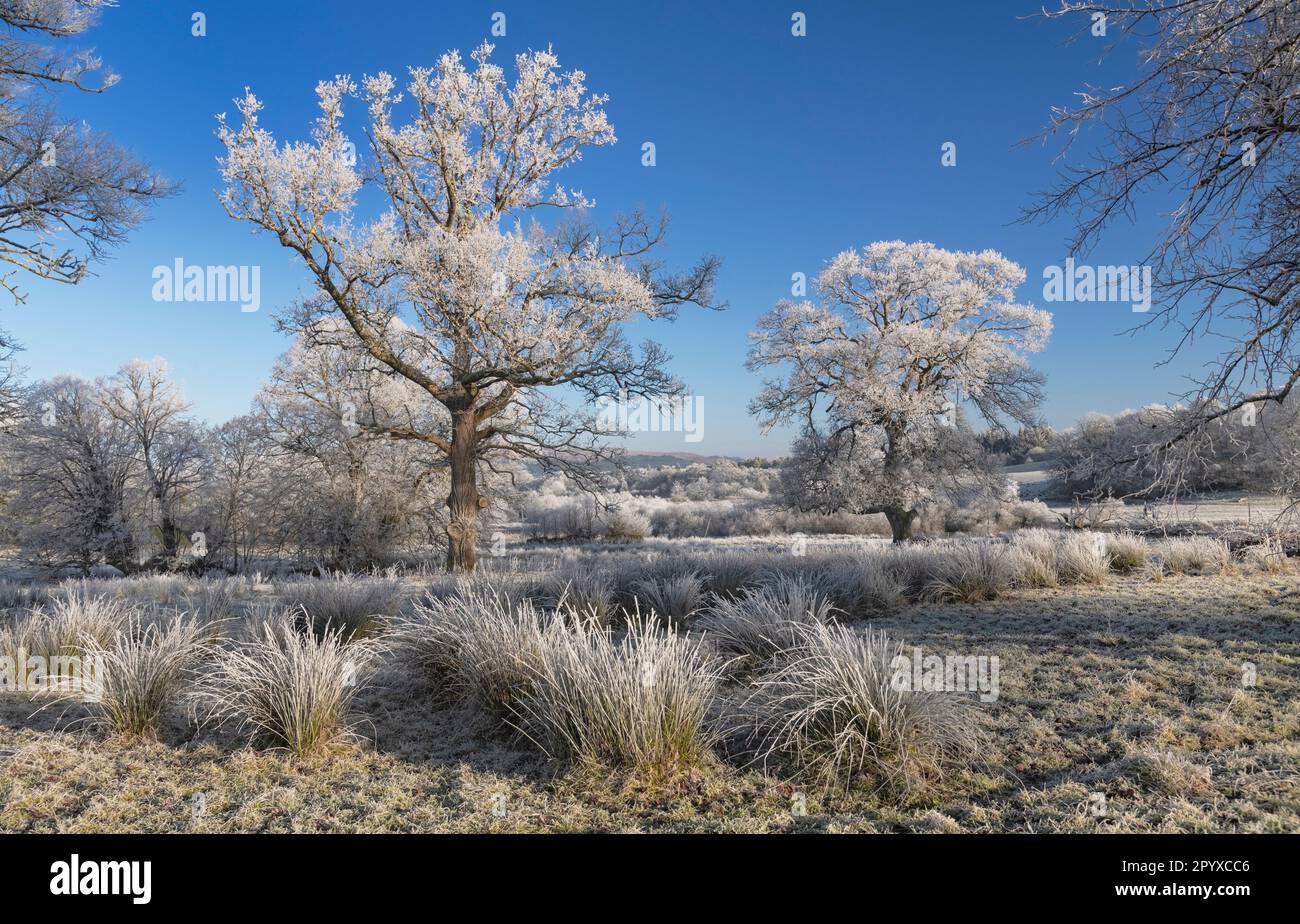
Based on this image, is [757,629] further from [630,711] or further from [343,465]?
[343,465]

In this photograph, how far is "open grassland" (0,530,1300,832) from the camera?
10.8 feet

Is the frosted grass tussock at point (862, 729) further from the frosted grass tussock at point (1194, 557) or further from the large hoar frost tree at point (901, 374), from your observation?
the large hoar frost tree at point (901, 374)

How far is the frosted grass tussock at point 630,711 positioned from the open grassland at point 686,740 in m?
0.01

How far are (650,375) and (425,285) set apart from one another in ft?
14.9

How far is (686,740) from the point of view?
3.83 m

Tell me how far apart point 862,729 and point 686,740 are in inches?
39.2

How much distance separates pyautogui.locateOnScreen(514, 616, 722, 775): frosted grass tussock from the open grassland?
0.05ft

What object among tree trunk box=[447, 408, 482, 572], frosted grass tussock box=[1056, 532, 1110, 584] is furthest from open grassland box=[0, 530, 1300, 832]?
tree trunk box=[447, 408, 482, 572]

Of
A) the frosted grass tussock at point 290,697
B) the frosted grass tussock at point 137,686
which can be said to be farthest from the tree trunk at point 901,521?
the frosted grass tussock at point 137,686

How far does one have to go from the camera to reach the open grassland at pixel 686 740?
10.8 feet

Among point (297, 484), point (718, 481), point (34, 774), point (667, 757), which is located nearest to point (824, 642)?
point (667, 757)

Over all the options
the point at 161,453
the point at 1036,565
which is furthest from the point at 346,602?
the point at 161,453

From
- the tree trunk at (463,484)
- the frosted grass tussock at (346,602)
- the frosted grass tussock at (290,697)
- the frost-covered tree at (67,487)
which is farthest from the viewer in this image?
the frost-covered tree at (67,487)
